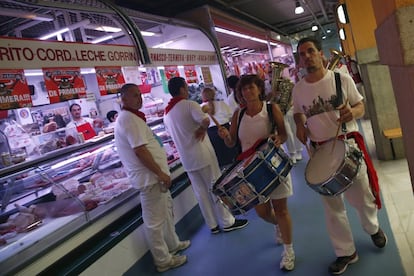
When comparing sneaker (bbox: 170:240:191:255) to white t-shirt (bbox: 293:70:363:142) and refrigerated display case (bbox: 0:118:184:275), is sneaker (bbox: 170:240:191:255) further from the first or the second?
white t-shirt (bbox: 293:70:363:142)

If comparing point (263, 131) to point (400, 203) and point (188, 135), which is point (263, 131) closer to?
point (188, 135)

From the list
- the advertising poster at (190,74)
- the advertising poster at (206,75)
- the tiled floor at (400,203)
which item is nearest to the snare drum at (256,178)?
the tiled floor at (400,203)

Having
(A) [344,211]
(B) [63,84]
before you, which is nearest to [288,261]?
(A) [344,211]

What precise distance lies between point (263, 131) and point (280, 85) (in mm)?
1189

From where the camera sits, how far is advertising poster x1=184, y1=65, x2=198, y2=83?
6.32 metres

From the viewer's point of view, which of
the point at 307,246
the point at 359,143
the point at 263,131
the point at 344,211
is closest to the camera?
the point at 359,143

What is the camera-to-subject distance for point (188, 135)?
4.09 m

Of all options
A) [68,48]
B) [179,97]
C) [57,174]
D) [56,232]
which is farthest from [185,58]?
[56,232]

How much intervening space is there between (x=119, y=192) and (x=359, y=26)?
15.3 feet

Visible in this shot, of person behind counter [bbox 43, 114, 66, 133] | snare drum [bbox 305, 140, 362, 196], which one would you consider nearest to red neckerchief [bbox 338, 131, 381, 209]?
snare drum [bbox 305, 140, 362, 196]

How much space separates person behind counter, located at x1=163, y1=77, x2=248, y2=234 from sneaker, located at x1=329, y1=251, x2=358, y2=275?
60.9 inches

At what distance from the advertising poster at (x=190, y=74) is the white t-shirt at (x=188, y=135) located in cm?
232

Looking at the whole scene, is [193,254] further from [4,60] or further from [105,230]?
[4,60]

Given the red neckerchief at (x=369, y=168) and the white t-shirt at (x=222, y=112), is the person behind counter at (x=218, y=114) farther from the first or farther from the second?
the red neckerchief at (x=369, y=168)
